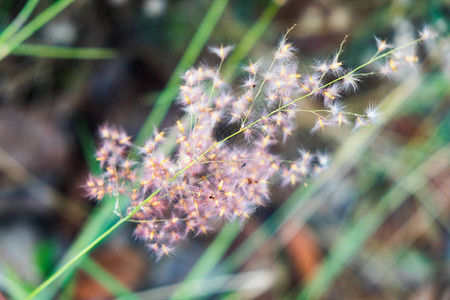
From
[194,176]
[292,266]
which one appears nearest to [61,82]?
[194,176]

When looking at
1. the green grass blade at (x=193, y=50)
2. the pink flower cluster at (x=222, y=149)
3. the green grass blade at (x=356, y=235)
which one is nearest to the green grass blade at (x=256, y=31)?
the green grass blade at (x=193, y=50)

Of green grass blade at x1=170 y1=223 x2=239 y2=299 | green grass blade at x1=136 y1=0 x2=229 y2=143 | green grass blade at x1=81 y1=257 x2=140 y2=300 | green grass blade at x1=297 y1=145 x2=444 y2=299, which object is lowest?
green grass blade at x1=297 y1=145 x2=444 y2=299

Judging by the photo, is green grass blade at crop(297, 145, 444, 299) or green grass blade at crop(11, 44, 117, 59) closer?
green grass blade at crop(11, 44, 117, 59)

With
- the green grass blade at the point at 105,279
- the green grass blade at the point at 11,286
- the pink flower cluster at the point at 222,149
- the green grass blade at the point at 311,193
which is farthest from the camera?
the green grass blade at the point at 311,193

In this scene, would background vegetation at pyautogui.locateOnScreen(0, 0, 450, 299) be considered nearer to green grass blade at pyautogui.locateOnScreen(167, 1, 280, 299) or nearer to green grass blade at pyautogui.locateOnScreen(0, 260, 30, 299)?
green grass blade at pyautogui.locateOnScreen(167, 1, 280, 299)

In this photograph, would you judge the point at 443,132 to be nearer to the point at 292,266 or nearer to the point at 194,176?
the point at 292,266

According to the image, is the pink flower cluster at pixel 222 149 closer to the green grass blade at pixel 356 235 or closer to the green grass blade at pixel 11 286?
the green grass blade at pixel 11 286

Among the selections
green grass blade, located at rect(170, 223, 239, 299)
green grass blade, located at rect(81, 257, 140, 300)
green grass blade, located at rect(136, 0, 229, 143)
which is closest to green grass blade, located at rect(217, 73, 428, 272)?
green grass blade, located at rect(170, 223, 239, 299)
